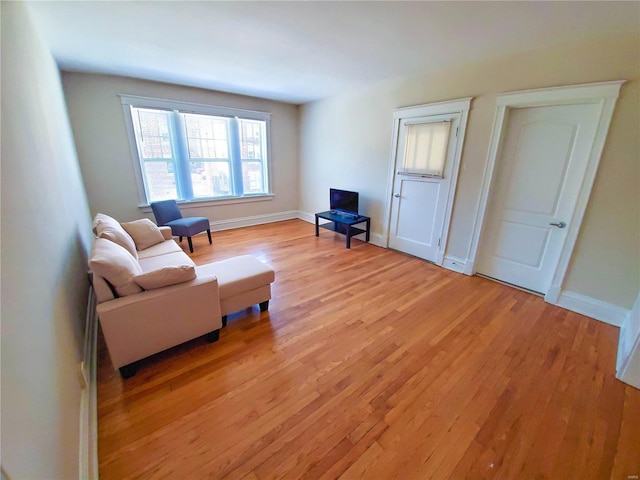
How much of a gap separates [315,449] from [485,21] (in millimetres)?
3239

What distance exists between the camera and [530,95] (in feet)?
8.57

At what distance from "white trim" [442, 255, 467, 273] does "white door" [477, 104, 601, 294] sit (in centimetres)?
31

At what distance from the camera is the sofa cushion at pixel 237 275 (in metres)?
2.22

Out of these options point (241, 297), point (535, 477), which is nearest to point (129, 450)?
point (241, 297)

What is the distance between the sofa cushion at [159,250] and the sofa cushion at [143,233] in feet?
0.22

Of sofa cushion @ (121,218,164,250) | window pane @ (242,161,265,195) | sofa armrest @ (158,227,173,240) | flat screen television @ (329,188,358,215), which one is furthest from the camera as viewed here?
window pane @ (242,161,265,195)

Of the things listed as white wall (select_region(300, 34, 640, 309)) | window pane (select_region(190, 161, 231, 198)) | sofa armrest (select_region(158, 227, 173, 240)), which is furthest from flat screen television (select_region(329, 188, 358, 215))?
sofa armrest (select_region(158, 227, 173, 240))

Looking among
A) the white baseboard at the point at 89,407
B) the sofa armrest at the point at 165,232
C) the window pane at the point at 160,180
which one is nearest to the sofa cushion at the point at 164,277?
the white baseboard at the point at 89,407

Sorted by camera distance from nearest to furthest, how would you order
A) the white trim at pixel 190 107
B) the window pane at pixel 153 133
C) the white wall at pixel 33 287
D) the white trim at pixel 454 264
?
the white wall at pixel 33 287
the white trim at pixel 454 264
the white trim at pixel 190 107
the window pane at pixel 153 133

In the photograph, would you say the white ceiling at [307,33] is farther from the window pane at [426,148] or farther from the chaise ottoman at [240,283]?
the chaise ottoman at [240,283]

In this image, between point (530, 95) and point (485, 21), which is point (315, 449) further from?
point (530, 95)

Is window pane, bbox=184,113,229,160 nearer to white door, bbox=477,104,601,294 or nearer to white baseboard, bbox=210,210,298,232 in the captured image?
white baseboard, bbox=210,210,298,232

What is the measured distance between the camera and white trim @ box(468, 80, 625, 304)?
2.27 m

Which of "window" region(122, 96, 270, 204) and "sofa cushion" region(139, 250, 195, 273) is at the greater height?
"window" region(122, 96, 270, 204)
